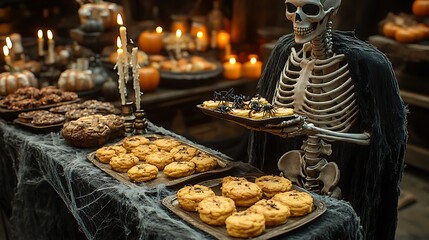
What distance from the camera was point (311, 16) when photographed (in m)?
2.04

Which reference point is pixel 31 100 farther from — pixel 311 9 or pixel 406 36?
pixel 406 36

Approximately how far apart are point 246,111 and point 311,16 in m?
0.50

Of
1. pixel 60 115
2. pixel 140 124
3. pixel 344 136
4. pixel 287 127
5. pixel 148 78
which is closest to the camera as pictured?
pixel 287 127

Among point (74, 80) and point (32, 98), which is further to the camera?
point (74, 80)

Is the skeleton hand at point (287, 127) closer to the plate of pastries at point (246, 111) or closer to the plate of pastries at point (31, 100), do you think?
the plate of pastries at point (246, 111)

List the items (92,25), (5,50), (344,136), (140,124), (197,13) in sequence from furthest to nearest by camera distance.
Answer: (197,13) → (92,25) → (5,50) → (140,124) → (344,136)

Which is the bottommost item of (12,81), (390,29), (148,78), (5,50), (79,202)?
(79,202)

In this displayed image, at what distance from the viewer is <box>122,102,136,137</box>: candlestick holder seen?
263cm

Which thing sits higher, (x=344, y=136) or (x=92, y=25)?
(x=92, y=25)

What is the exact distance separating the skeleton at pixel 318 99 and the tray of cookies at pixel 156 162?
36cm

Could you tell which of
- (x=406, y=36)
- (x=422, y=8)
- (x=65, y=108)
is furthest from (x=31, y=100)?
(x=422, y=8)

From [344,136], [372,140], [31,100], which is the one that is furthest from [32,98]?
[372,140]

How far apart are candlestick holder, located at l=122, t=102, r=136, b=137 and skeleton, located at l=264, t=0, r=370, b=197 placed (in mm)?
842

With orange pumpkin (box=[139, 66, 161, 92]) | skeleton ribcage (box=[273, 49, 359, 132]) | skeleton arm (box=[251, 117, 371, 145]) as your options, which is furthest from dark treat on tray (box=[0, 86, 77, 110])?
skeleton arm (box=[251, 117, 371, 145])
